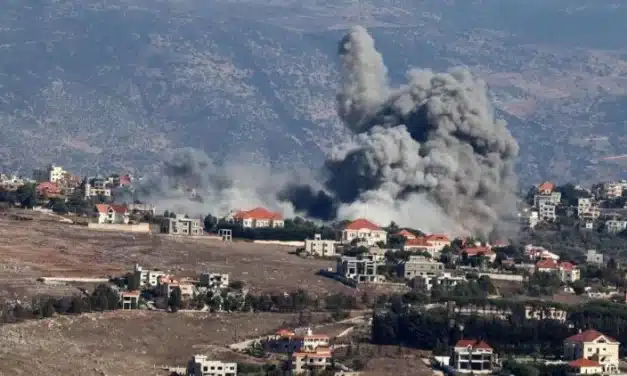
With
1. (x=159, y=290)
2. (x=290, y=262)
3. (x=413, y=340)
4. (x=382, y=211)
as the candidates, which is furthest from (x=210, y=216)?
(x=413, y=340)

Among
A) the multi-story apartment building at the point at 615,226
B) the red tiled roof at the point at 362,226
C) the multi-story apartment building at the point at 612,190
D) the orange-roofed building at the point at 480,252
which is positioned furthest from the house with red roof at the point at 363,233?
the multi-story apartment building at the point at 612,190

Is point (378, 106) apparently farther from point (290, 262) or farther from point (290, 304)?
point (290, 304)

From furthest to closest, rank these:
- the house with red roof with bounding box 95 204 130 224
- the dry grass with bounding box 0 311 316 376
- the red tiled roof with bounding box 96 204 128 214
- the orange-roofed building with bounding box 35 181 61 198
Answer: the orange-roofed building with bounding box 35 181 61 198 → the red tiled roof with bounding box 96 204 128 214 → the house with red roof with bounding box 95 204 130 224 → the dry grass with bounding box 0 311 316 376

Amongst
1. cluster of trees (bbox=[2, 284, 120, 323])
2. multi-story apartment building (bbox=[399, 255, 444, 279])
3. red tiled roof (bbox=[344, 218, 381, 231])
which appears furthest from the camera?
red tiled roof (bbox=[344, 218, 381, 231])

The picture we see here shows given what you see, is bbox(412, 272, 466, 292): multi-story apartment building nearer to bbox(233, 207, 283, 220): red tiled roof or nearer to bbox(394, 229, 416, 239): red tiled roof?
bbox(394, 229, 416, 239): red tiled roof

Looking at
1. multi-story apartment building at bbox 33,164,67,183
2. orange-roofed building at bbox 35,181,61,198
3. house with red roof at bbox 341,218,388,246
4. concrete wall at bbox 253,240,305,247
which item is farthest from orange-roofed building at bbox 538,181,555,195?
concrete wall at bbox 253,240,305,247

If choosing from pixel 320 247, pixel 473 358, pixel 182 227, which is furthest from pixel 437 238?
pixel 473 358

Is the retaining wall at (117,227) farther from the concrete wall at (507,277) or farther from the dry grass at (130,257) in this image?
the concrete wall at (507,277)
